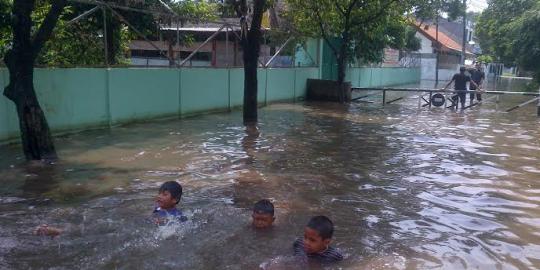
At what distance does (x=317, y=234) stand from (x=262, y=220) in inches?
48.1

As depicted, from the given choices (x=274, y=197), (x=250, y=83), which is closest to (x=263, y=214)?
(x=274, y=197)

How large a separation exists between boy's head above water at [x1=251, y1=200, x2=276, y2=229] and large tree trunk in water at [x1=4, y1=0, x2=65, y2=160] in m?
4.73

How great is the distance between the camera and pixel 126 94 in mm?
13680

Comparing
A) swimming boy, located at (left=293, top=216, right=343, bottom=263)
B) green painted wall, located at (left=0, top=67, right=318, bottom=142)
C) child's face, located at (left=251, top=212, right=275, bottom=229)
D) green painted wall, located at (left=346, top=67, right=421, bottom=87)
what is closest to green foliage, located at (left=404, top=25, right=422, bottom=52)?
green painted wall, located at (left=346, top=67, right=421, bottom=87)

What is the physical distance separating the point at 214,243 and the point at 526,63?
93.7 ft

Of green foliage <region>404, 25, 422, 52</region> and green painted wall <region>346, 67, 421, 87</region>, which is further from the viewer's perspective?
green foliage <region>404, 25, 422, 52</region>

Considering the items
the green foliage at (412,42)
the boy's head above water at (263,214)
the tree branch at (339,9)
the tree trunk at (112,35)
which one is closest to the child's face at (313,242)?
the boy's head above water at (263,214)

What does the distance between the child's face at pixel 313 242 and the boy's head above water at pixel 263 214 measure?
99cm

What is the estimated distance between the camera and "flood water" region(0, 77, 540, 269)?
5309 millimetres

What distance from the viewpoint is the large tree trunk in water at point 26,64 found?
8516 mm

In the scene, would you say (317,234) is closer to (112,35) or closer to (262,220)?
(262,220)

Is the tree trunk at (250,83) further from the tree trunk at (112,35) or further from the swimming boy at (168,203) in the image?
the swimming boy at (168,203)

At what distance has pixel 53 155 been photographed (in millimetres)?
9258

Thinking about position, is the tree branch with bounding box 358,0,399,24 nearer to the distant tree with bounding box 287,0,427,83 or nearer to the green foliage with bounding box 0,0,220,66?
the distant tree with bounding box 287,0,427,83
